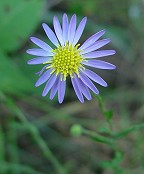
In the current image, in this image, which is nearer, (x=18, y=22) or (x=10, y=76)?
(x=10, y=76)

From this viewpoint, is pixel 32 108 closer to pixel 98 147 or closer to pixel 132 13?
pixel 98 147

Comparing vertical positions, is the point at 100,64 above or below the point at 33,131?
above

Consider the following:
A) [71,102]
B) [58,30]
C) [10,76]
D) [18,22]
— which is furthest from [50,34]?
[71,102]

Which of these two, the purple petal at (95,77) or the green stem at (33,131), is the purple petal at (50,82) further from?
the green stem at (33,131)

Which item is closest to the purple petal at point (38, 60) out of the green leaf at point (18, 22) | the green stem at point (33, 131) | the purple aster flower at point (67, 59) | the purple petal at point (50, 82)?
the purple aster flower at point (67, 59)

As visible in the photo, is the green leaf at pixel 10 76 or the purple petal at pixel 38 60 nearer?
the purple petal at pixel 38 60

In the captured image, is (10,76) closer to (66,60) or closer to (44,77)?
(66,60)
